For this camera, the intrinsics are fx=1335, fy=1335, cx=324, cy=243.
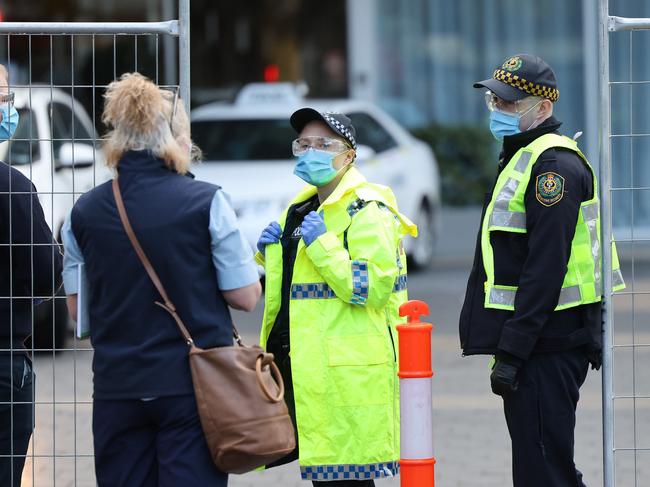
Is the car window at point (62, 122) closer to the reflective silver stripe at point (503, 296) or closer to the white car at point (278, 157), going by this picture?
the white car at point (278, 157)

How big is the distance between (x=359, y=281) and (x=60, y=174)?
15.7ft

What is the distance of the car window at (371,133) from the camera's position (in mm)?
14094

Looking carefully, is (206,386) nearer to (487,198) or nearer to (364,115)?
(487,198)

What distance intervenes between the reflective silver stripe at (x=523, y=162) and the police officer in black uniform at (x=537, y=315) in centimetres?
5

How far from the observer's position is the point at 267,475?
6852 millimetres

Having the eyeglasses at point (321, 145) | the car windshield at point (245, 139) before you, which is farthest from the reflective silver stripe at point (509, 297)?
the car windshield at point (245, 139)

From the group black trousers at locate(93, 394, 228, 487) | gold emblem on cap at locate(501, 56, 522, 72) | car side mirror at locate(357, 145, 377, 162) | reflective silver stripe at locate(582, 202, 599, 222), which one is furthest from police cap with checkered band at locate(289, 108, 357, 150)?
car side mirror at locate(357, 145, 377, 162)

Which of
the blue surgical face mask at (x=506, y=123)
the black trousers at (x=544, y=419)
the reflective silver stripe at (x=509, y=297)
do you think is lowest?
the black trousers at (x=544, y=419)

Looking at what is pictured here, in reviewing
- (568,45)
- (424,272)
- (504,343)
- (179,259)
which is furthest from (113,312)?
(568,45)

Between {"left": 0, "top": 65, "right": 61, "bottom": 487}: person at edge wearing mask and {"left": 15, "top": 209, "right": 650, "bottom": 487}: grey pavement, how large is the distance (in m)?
0.15

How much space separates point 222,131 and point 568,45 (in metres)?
6.62

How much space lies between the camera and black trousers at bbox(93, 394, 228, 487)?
3.95m

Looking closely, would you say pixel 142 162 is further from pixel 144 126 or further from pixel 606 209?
pixel 606 209

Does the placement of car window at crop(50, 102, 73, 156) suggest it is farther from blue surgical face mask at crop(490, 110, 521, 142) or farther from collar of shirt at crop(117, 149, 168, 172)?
collar of shirt at crop(117, 149, 168, 172)
